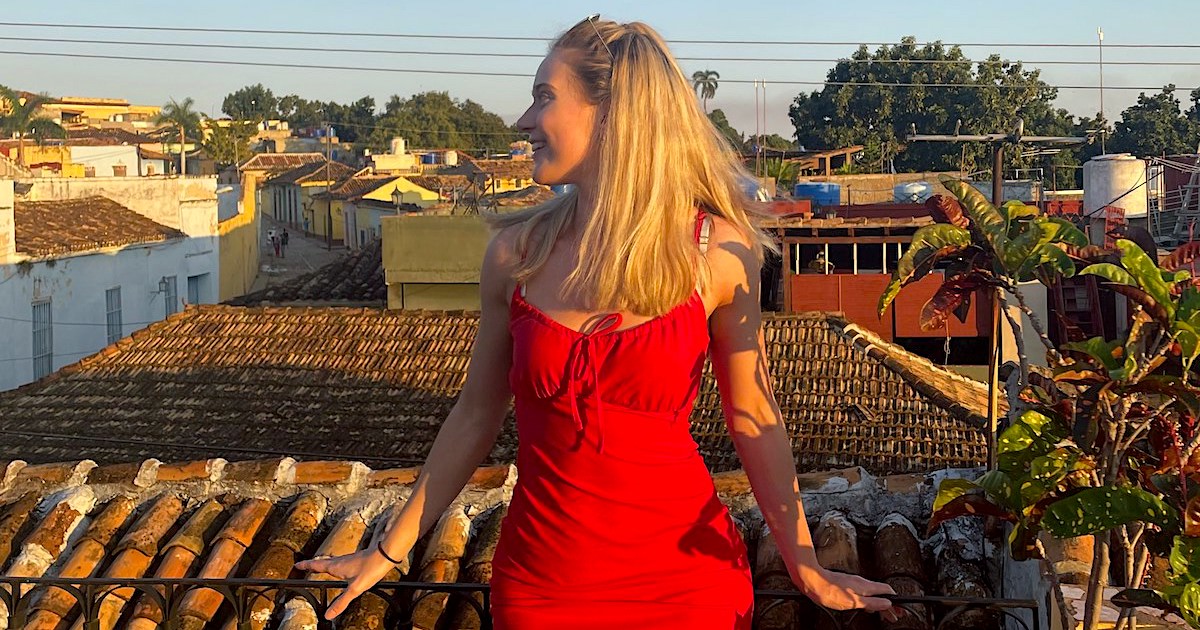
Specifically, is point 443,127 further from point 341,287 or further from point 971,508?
point 971,508

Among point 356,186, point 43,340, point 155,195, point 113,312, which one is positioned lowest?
point 43,340

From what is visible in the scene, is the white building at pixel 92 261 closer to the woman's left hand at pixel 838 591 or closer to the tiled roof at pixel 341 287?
the tiled roof at pixel 341 287

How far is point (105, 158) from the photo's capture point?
143 ft

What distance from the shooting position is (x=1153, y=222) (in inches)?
792

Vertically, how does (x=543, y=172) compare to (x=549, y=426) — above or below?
above

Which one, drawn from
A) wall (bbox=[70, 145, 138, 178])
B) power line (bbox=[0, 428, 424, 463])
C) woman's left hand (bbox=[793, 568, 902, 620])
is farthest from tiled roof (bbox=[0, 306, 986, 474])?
wall (bbox=[70, 145, 138, 178])

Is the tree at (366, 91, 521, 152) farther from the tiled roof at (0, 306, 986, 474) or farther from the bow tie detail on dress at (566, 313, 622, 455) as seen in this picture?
the bow tie detail on dress at (566, 313, 622, 455)

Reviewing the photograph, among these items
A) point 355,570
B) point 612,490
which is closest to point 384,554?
point 355,570

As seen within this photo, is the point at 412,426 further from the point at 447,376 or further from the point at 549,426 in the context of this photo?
the point at 549,426

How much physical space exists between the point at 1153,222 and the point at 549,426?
783 inches

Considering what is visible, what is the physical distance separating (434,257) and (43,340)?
6.86 metres

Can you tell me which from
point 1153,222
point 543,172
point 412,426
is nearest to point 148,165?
point 1153,222

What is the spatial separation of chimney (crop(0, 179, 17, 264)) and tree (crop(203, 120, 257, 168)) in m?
40.1

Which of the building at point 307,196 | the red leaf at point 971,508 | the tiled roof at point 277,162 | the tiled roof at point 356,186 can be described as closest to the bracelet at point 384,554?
the red leaf at point 971,508
